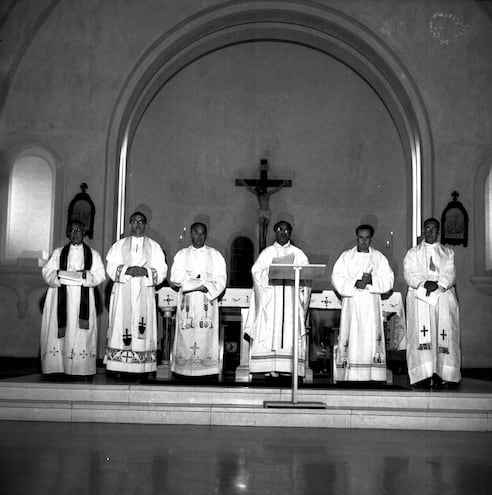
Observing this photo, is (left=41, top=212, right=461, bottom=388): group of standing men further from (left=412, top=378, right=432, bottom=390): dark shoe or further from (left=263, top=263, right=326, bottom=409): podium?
(left=263, top=263, right=326, bottom=409): podium

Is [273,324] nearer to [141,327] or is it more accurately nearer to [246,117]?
[141,327]

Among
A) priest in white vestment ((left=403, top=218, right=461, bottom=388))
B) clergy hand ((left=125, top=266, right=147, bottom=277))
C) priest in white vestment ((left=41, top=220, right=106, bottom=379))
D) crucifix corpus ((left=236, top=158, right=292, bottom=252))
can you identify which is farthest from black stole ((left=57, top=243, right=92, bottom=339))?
crucifix corpus ((left=236, top=158, right=292, bottom=252))

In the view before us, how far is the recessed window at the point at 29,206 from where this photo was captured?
1194cm

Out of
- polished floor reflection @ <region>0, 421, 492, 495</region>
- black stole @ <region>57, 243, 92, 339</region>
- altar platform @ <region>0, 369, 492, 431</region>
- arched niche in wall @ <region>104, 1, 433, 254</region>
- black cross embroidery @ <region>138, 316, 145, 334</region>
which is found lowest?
polished floor reflection @ <region>0, 421, 492, 495</region>

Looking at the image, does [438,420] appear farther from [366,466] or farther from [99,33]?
[99,33]

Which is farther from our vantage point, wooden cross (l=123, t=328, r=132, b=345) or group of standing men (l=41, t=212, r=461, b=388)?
wooden cross (l=123, t=328, r=132, b=345)

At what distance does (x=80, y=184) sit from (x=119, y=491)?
8058mm

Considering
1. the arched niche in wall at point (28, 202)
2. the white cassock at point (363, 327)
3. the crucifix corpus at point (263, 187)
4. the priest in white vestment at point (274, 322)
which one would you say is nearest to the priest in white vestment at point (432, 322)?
the white cassock at point (363, 327)

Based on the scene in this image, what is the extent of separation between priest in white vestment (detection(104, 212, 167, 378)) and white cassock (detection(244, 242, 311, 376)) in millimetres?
1191

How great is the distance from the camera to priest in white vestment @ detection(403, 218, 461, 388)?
8.06 metres

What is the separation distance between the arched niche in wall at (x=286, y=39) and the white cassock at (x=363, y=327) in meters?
3.69

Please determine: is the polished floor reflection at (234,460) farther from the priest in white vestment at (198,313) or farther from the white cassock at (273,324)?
the priest in white vestment at (198,313)

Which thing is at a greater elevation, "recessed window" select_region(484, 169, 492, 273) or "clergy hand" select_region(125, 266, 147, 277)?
"recessed window" select_region(484, 169, 492, 273)

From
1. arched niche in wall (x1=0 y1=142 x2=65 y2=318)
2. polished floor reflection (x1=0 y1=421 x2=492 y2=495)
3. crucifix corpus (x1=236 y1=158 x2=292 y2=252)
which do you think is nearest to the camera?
polished floor reflection (x1=0 y1=421 x2=492 y2=495)
